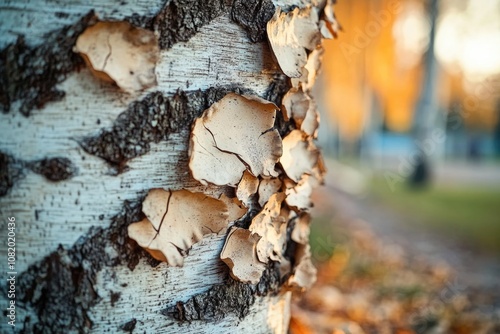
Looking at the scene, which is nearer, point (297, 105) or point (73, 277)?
point (73, 277)

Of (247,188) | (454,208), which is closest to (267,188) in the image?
(247,188)

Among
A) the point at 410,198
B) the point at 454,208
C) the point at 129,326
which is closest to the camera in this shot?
the point at 129,326

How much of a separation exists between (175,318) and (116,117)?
1.30ft

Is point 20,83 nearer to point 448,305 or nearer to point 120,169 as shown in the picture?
point 120,169

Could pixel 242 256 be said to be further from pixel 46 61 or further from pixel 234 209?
pixel 46 61

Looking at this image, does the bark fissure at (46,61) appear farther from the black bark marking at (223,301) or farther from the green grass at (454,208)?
the green grass at (454,208)

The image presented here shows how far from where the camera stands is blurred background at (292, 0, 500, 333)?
248cm

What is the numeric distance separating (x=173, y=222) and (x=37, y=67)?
13.7 inches

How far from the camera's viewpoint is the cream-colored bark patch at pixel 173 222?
0.78 m

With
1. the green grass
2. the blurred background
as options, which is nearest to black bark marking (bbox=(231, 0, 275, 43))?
the blurred background

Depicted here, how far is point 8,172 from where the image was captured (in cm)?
77

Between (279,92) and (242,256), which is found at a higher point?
(279,92)

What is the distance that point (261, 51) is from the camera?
893 millimetres

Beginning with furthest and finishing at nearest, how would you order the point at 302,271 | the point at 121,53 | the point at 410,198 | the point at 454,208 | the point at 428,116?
the point at 428,116
the point at 410,198
the point at 454,208
the point at 302,271
the point at 121,53
